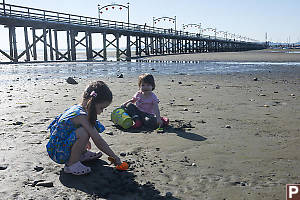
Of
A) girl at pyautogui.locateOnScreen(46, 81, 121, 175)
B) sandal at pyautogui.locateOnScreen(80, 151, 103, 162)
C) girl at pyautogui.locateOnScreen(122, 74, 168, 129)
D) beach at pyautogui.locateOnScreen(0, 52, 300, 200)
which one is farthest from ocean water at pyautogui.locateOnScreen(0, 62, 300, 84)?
girl at pyautogui.locateOnScreen(46, 81, 121, 175)

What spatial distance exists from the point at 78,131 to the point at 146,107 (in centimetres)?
224

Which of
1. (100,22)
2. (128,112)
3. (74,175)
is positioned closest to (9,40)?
(100,22)

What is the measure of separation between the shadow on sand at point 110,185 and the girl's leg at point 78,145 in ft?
0.52

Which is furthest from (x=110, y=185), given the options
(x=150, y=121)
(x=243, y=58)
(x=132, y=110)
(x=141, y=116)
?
(x=243, y=58)

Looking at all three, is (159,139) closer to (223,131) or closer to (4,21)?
(223,131)

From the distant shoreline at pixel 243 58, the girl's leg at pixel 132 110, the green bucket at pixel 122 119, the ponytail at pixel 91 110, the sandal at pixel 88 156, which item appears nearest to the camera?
the ponytail at pixel 91 110

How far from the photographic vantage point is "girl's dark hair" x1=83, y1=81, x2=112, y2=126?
289cm

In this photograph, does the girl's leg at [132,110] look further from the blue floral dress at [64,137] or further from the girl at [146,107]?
the blue floral dress at [64,137]

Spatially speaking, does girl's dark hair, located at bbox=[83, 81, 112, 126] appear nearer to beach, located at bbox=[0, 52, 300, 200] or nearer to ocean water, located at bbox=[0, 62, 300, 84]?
beach, located at bbox=[0, 52, 300, 200]

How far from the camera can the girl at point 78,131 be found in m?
2.90

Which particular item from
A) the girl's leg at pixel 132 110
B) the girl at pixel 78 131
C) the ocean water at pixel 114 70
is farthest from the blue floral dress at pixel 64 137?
the ocean water at pixel 114 70

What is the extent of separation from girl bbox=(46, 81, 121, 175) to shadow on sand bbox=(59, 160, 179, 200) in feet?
0.32

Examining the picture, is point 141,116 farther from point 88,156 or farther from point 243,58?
point 243,58

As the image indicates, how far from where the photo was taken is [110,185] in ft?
9.12
